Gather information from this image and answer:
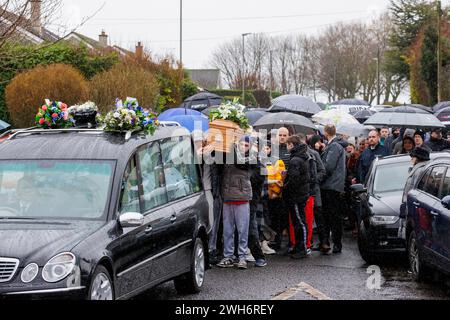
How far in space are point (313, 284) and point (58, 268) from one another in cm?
467

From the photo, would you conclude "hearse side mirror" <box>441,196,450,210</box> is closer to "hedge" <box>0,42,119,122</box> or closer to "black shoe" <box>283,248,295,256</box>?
"black shoe" <box>283,248,295,256</box>

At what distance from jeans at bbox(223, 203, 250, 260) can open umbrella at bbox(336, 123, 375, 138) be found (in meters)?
9.06

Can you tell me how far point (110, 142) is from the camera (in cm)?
919

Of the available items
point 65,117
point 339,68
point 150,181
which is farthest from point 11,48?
point 339,68

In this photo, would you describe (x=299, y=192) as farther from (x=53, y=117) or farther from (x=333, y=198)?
(x=53, y=117)

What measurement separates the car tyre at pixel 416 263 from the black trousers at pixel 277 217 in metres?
3.18

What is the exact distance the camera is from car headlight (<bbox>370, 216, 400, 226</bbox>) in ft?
42.4

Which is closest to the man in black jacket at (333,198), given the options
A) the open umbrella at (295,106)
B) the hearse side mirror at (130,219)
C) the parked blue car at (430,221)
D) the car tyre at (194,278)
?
the parked blue car at (430,221)

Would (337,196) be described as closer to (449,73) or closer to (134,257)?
(134,257)

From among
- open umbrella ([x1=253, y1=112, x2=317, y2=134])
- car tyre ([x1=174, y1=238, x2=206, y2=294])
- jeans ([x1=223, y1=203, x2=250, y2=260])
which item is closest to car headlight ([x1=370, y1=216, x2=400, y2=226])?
jeans ([x1=223, y1=203, x2=250, y2=260])

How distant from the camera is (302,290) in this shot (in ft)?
35.4

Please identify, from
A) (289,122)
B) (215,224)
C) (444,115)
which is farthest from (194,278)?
(444,115)

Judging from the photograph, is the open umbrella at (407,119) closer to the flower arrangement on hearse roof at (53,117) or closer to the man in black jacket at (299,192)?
the man in black jacket at (299,192)

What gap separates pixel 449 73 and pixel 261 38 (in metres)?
62.6
